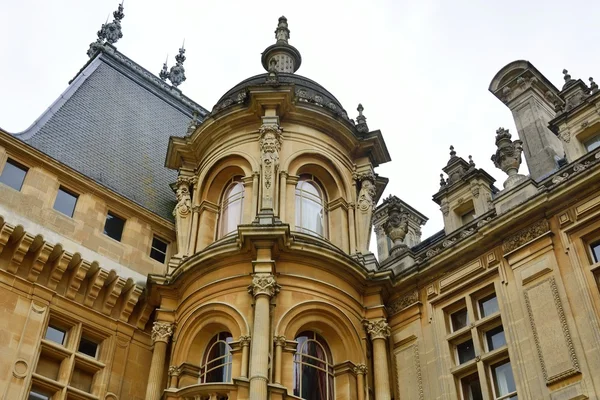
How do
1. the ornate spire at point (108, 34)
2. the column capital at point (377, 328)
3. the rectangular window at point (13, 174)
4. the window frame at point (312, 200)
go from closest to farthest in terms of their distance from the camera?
the column capital at point (377, 328)
the rectangular window at point (13, 174)
the window frame at point (312, 200)
the ornate spire at point (108, 34)

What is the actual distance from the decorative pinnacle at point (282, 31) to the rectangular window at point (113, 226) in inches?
344

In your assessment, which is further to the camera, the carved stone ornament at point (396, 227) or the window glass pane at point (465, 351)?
the carved stone ornament at point (396, 227)

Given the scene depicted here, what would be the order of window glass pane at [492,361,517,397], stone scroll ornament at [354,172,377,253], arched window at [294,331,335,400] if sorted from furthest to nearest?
stone scroll ornament at [354,172,377,253]
arched window at [294,331,335,400]
window glass pane at [492,361,517,397]

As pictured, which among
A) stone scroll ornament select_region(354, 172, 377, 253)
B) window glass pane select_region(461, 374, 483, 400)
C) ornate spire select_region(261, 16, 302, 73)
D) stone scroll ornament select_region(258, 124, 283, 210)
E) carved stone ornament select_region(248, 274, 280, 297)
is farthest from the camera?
ornate spire select_region(261, 16, 302, 73)

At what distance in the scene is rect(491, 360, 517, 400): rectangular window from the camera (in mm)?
14742

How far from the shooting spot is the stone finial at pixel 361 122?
21031 millimetres

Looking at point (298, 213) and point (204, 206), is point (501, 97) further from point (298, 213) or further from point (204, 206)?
point (204, 206)

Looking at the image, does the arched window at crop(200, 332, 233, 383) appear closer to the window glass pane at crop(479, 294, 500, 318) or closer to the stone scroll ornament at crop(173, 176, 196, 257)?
the stone scroll ornament at crop(173, 176, 196, 257)

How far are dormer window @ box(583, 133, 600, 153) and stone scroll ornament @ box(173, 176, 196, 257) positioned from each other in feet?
32.8

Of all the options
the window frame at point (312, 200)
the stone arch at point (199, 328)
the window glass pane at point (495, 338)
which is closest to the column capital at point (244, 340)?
the stone arch at point (199, 328)

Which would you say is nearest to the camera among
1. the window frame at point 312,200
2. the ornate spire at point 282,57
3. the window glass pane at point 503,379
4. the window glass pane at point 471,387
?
the window glass pane at point 503,379

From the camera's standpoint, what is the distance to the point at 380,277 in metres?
17.6

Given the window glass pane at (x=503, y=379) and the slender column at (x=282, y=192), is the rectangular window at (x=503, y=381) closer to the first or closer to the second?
the window glass pane at (x=503, y=379)

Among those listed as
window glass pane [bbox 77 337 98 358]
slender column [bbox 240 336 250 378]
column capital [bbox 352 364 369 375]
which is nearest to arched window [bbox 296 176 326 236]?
slender column [bbox 240 336 250 378]
